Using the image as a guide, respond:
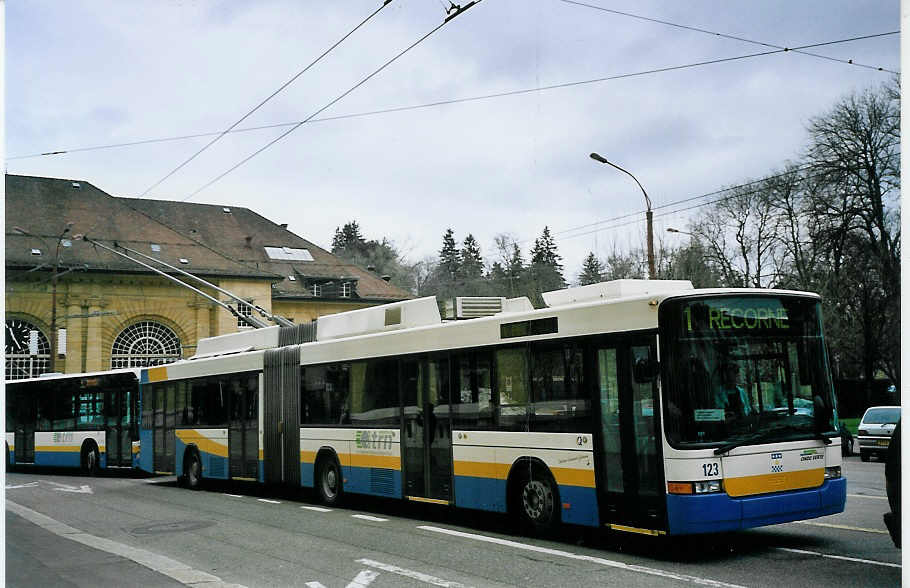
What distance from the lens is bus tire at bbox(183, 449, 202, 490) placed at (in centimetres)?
1998

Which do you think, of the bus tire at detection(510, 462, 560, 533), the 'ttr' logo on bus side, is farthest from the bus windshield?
the bus tire at detection(510, 462, 560, 533)

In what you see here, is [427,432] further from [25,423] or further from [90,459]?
[25,423]

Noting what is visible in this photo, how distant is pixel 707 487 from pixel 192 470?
44.7 ft

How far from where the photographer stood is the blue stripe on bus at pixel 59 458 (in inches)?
1068

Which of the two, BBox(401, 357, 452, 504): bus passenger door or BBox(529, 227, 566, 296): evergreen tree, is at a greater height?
BBox(529, 227, 566, 296): evergreen tree

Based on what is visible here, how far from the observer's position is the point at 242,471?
18125 mm

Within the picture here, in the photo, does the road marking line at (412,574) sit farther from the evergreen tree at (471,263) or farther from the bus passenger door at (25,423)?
the evergreen tree at (471,263)

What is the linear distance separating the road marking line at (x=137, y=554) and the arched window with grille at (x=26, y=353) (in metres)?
20.3

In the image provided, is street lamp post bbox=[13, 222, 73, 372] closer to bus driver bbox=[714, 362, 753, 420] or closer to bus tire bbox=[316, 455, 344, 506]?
bus tire bbox=[316, 455, 344, 506]

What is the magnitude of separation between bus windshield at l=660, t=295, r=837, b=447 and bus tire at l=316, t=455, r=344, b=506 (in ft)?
23.3

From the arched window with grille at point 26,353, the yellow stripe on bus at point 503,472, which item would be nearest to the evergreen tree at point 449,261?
the arched window with grille at point 26,353


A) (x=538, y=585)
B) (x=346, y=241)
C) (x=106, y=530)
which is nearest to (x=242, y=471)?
(x=106, y=530)

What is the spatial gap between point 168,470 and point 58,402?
8.24 metres

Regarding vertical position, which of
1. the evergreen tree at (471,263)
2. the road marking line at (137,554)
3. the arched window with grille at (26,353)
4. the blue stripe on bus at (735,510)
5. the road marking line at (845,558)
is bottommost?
the road marking line at (845,558)
